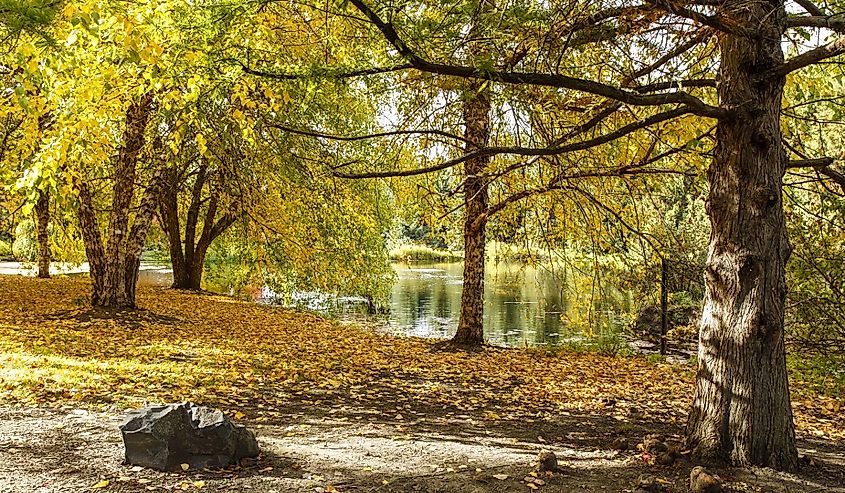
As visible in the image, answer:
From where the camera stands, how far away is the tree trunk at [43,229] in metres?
14.6

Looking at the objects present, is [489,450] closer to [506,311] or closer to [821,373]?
[821,373]

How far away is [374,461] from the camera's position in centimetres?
426


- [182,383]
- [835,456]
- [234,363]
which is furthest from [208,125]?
[835,456]

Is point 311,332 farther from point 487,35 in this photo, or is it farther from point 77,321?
point 487,35

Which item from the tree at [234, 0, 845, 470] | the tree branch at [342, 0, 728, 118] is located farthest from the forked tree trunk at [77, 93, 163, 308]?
the tree at [234, 0, 845, 470]

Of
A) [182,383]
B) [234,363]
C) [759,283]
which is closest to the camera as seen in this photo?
[759,283]

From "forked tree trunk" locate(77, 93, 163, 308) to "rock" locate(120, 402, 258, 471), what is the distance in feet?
23.4

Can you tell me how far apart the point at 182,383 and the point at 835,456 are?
18.9ft

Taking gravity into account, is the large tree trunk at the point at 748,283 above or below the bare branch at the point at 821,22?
below

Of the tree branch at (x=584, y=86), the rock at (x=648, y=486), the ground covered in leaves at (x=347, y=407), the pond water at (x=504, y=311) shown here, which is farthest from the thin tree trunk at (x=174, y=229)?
the rock at (x=648, y=486)

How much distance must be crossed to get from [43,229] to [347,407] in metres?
13.6

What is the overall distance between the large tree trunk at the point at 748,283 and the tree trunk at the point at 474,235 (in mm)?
4786

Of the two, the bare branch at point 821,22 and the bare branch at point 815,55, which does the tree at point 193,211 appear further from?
the bare branch at point 821,22

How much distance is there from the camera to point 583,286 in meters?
9.54
